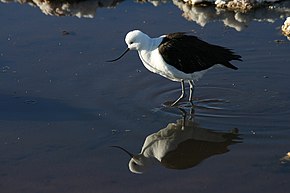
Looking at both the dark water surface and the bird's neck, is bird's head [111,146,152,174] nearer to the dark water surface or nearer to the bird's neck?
the dark water surface

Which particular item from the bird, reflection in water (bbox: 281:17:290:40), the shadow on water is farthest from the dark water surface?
the bird

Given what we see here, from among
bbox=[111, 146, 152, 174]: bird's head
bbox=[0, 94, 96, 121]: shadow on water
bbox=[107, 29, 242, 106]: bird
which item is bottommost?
bbox=[111, 146, 152, 174]: bird's head

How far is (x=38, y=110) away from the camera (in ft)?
26.2

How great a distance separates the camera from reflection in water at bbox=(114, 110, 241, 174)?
6820mm

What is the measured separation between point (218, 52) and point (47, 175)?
266cm

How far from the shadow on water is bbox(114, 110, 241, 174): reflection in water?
895 millimetres

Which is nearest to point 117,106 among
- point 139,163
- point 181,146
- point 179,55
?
point 179,55

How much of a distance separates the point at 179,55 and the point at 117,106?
91cm

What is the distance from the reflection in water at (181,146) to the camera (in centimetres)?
682

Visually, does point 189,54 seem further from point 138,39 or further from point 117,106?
point 117,106

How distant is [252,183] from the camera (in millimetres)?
6277

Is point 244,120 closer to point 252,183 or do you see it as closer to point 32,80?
point 252,183

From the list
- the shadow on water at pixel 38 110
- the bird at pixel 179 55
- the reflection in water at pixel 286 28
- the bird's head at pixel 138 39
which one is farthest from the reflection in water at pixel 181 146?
the reflection in water at pixel 286 28

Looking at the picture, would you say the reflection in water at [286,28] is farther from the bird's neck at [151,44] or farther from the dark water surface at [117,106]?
the bird's neck at [151,44]
